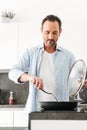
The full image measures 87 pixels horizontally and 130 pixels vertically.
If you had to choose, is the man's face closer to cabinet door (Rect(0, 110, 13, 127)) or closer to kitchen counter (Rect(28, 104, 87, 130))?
kitchen counter (Rect(28, 104, 87, 130))

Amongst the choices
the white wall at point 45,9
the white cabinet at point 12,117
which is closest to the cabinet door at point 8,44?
the white wall at point 45,9

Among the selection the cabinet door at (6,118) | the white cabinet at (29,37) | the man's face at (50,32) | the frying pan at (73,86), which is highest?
the white cabinet at (29,37)

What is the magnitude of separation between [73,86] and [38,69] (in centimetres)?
34

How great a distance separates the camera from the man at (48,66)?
1.84m

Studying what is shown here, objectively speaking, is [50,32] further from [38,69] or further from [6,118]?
[6,118]

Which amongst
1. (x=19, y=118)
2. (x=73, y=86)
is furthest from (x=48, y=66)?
(x=19, y=118)

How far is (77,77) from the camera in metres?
1.57

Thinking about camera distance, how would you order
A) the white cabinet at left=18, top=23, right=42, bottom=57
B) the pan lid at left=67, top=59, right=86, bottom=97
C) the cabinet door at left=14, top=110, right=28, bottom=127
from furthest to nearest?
1. the white cabinet at left=18, top=23, right=42, bottom=57
2. the cabinet door at left=14, top=110, right=28, bottom=127
3. the pan lid at left=67, top=59, right=86, bottom=97

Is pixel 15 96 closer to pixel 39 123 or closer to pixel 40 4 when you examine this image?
pixel 40 4

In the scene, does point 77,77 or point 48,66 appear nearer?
point 77,77

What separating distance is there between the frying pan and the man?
0.64 ft

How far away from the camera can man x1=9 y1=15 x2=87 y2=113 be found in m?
1.84

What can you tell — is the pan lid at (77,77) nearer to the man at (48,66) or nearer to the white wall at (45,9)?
the man at (48,66)

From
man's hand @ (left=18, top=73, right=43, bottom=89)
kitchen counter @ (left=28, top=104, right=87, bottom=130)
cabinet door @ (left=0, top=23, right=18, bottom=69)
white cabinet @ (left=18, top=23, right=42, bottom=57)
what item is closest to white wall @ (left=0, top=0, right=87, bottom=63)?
white cabinet @ (left=18, top=23, right=42, bottom=57)
